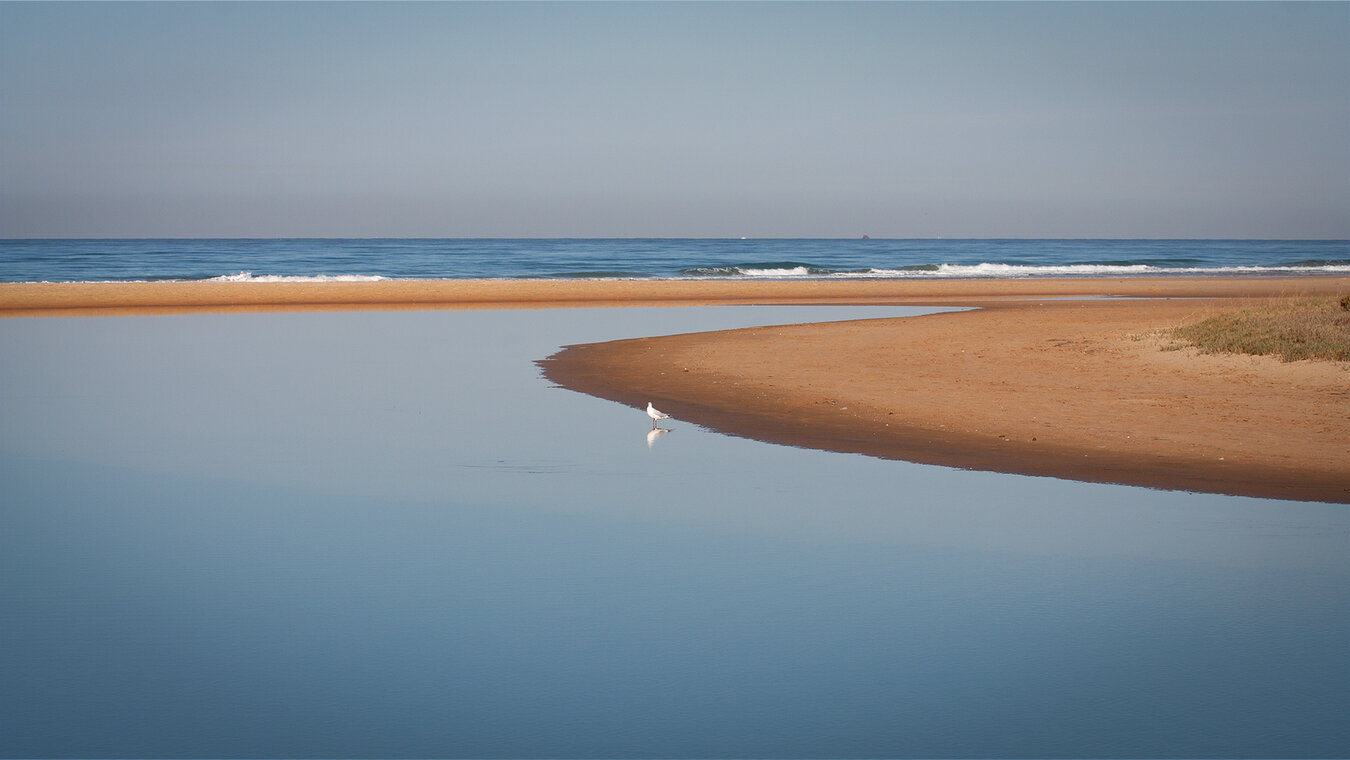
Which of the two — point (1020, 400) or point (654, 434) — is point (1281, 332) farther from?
point (654, 434)

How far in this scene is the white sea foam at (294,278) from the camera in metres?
52.0

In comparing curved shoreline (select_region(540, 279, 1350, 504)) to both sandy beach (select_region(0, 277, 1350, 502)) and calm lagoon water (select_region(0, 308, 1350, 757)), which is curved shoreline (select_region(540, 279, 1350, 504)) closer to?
sandy beach (select_region(0, 277, 1350, 502))

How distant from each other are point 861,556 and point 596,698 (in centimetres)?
287

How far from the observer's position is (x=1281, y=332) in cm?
1756

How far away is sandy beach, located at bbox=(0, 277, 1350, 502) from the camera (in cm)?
1091

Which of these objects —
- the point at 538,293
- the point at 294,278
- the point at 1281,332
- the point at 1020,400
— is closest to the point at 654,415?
the point at 1020,400

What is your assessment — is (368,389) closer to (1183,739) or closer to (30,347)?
(30,347)

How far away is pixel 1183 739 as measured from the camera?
505 centimetres

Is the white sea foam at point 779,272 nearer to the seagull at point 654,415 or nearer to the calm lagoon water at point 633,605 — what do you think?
the seagull at point 654,415

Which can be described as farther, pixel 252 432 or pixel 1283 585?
pixel 252 432

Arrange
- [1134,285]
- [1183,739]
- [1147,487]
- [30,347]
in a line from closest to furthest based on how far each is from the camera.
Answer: [1183,739]
[1147,487]
[30,347]
[1134,285]

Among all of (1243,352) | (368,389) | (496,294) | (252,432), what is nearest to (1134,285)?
(496,294)

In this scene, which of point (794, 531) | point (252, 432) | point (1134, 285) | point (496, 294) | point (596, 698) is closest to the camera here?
point (596, 698)

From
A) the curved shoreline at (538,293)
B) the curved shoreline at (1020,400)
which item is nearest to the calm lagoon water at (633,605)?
the curved shoreline at (1020,400)
